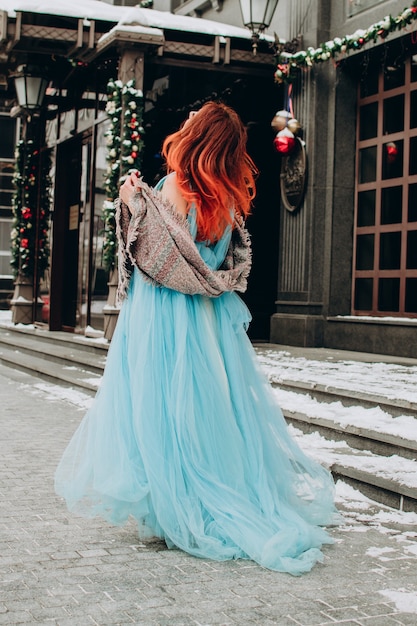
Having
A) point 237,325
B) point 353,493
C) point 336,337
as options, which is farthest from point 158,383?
point 336,337

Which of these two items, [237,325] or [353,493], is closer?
[237,325]

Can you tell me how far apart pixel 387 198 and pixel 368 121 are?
1164mm

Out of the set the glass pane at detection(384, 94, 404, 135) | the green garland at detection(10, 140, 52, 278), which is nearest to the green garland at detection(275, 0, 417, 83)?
the glass pane at detection(384, 94, 404, 135)

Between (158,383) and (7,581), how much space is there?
1154 mm

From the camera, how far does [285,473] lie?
4.29 metres

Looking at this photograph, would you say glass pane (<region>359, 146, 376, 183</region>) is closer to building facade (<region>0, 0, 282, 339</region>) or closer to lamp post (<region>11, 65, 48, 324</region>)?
building facade (<region>0, 0, 282, 339</region>)

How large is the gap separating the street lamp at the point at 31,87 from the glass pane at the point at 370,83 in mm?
6275

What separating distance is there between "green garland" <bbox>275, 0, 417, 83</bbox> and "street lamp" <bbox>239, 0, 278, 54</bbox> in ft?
2.42

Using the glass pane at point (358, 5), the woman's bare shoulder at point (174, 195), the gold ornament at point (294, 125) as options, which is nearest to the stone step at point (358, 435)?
the woman's bare shoulder at point (174, 195)

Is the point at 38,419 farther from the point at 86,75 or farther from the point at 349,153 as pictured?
the point at 86,75

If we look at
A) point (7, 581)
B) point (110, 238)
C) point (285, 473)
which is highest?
point (110, 238)

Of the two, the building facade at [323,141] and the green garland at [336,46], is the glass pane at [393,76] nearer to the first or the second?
the building facade at [323,141]

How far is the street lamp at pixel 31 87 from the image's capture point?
15.1 metres

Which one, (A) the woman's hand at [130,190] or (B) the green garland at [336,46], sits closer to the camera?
(A) the woman's hand at [130,190]
